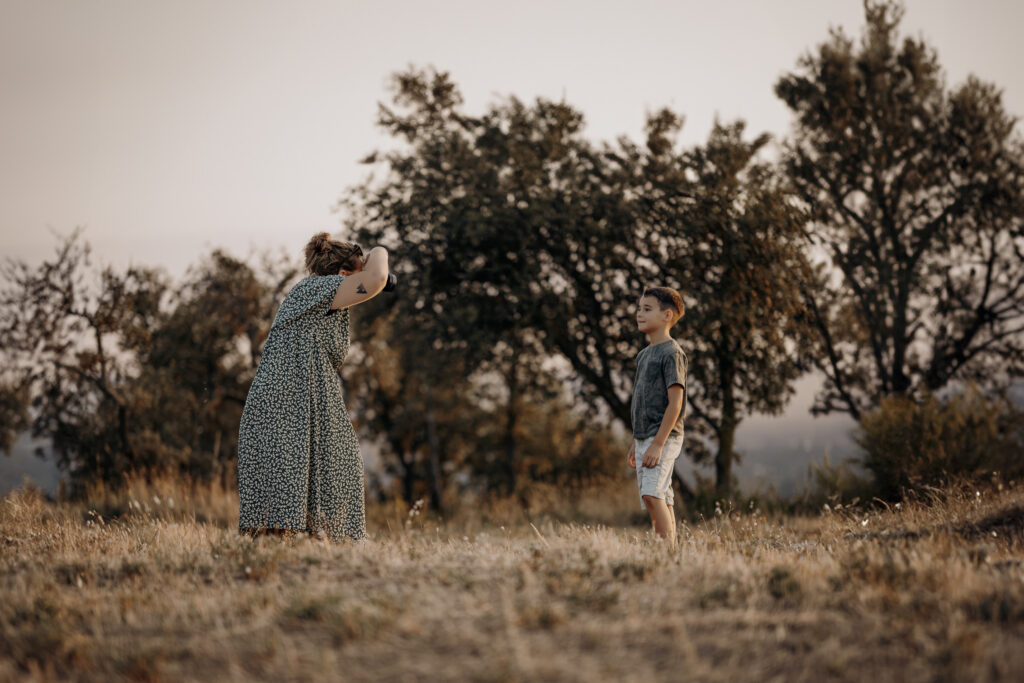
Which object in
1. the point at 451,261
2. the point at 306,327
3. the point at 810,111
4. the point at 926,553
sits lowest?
the point at 926,553

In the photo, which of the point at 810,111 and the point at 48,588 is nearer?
the point at 48,588

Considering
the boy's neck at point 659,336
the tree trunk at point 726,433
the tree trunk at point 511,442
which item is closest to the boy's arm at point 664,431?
the boy's neck at point 659,336

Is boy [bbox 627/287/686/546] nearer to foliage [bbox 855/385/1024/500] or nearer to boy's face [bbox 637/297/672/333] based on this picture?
Answer: boy's face [bbox 637/297/672/333]

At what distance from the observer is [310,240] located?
5.00 metres

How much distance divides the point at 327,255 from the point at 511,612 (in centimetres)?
280

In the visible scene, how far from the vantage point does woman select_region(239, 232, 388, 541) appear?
15.2 feet

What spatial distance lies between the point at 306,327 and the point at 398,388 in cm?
1793

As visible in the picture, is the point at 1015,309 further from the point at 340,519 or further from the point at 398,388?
the point at 398,388

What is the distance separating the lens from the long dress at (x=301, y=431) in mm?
4645

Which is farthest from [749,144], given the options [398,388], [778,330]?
[398,388]

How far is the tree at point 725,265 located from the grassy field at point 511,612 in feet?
21.1

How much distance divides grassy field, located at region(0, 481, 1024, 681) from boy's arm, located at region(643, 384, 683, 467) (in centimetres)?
68

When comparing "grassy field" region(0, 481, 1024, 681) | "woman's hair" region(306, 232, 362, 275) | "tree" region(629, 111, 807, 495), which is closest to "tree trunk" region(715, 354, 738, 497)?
"tree" region(629, 111, 807, 495)

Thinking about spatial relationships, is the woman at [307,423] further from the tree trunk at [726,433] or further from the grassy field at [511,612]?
A: the tree trunk at [726,433]
